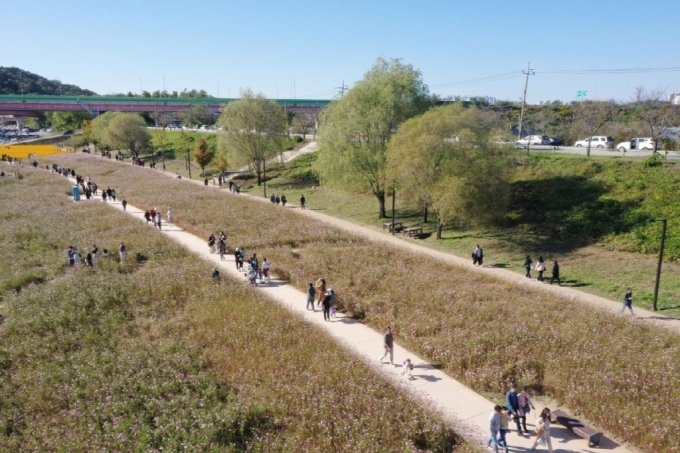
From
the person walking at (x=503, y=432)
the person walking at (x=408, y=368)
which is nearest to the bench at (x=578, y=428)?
the person walking at (x=503, y=432)

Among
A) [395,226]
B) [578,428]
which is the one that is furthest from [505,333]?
[395,226]

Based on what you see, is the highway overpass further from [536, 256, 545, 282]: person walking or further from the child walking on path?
the child walking on path

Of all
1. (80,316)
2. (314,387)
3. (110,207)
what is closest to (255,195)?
(110,207)

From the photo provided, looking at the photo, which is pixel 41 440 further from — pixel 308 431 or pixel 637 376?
pixel 637 376

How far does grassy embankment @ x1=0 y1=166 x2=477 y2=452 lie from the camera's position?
10.7 meters

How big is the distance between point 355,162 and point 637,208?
19101 millimetres

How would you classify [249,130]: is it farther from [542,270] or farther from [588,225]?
[542,270]

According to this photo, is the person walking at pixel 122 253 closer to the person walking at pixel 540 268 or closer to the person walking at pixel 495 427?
the person walking at pixel 495 427

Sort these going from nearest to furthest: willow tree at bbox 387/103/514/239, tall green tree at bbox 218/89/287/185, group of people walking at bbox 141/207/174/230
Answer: willow tree at bbox 387/103/514/239 < group of people walking at bbox 141/207/174/230 < tall green tree at bbox 218/89/287/185

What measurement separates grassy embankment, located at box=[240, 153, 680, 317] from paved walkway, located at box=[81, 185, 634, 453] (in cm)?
1111

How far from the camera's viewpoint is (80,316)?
17.0 meters

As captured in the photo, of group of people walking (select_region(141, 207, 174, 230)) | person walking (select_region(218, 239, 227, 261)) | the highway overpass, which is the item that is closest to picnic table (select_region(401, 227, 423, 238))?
person walking (select_region(218, 239, 227, 261))

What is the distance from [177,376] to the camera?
1302 centimetres

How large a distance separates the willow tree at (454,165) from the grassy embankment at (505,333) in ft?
18.3
